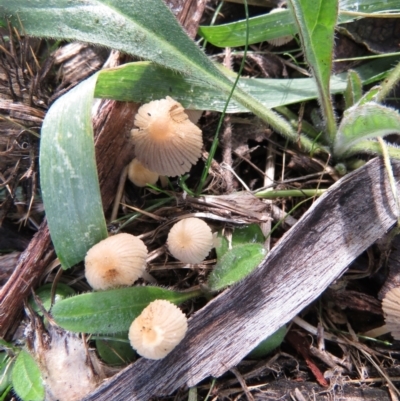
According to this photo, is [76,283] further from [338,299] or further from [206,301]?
[338,299]

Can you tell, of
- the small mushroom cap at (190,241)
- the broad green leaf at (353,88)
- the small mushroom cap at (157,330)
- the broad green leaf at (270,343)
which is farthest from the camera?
the broad green leaf at (353,88)

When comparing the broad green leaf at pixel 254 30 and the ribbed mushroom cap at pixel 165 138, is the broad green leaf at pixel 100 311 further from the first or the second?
the broad green leaf at pixel 254 30

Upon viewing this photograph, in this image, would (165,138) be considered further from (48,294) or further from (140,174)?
(48,294)

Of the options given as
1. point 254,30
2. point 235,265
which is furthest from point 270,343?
point 254,30

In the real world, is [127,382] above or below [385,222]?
below

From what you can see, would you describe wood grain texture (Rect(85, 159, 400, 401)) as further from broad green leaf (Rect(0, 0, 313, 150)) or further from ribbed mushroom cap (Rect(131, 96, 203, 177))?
broad green leaf (Rect(0, 0, 313, 150))

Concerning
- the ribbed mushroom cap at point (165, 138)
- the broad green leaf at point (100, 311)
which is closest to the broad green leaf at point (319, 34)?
the ribbed mushroom cap at point (165, 138)

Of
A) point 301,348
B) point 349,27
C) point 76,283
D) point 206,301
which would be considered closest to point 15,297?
point 76,283

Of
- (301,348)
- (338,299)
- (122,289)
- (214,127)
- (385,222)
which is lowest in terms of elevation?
(301,348)

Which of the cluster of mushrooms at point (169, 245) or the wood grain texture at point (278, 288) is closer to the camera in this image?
the cluster of mushrooms at point (169, 245)
